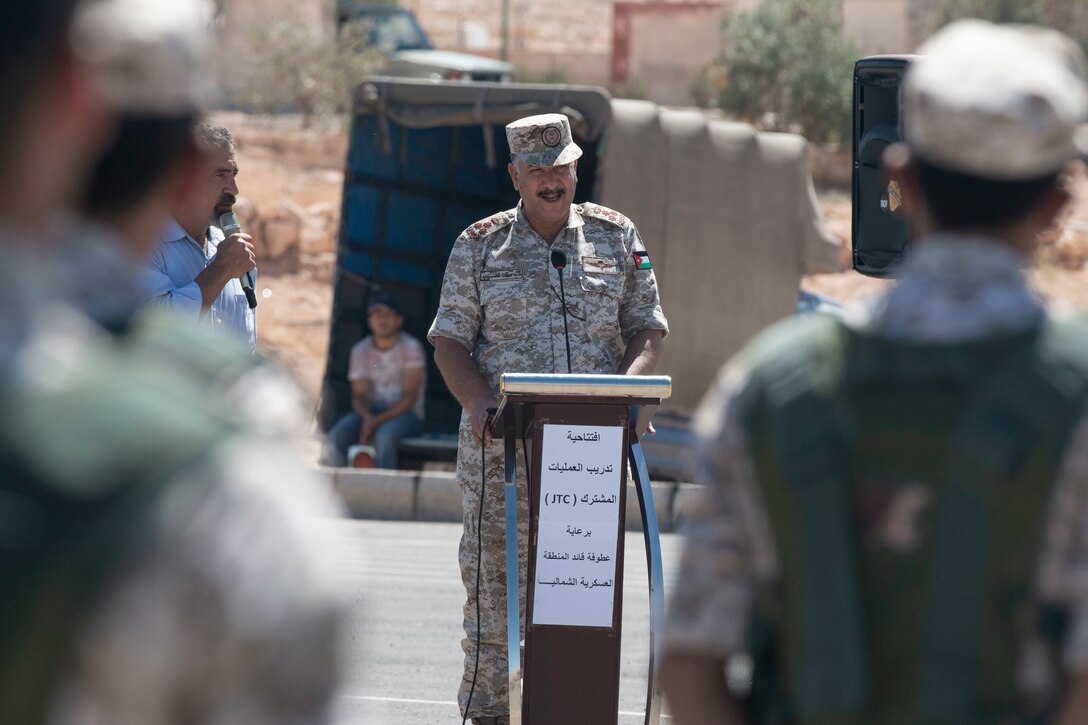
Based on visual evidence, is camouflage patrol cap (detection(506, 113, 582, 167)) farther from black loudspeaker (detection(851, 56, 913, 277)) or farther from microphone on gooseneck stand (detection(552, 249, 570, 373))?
black loudspeaker (detection(851, 56, 913, 277))

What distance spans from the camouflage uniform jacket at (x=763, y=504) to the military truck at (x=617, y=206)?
9.12 m

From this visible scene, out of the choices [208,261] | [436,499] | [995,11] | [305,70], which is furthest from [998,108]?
[995,11]

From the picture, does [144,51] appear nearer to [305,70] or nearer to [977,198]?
[977,198]

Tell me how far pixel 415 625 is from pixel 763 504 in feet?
18.9

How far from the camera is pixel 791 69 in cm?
3033

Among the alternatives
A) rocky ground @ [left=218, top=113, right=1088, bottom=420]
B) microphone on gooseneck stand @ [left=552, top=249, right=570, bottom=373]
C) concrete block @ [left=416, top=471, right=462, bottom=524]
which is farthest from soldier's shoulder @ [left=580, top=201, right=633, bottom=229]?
rocky ground @ [left=218, top=113, right=1088, bottom=420]

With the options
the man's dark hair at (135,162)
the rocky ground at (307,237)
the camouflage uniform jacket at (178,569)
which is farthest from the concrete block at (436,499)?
A: the camouflage uniform jacket at (178,569)

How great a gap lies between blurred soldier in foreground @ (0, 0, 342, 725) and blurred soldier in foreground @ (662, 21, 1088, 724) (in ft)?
1.90

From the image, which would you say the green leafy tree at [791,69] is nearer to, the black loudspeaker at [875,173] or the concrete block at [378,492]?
the concrete block at [378,492]

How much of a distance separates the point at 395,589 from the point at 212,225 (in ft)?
11.2

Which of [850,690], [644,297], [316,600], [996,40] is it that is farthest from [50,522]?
[644,297]

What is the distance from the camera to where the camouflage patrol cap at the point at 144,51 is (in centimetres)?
153

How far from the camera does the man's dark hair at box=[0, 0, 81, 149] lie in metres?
1.51

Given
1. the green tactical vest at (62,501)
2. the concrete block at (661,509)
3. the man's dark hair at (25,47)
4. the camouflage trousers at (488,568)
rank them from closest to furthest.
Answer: the green tactical vest at (62,501) < the man's dark hair at (25,47) < the camouflage trousers at (488,568) < the concrete block at (661,509)
